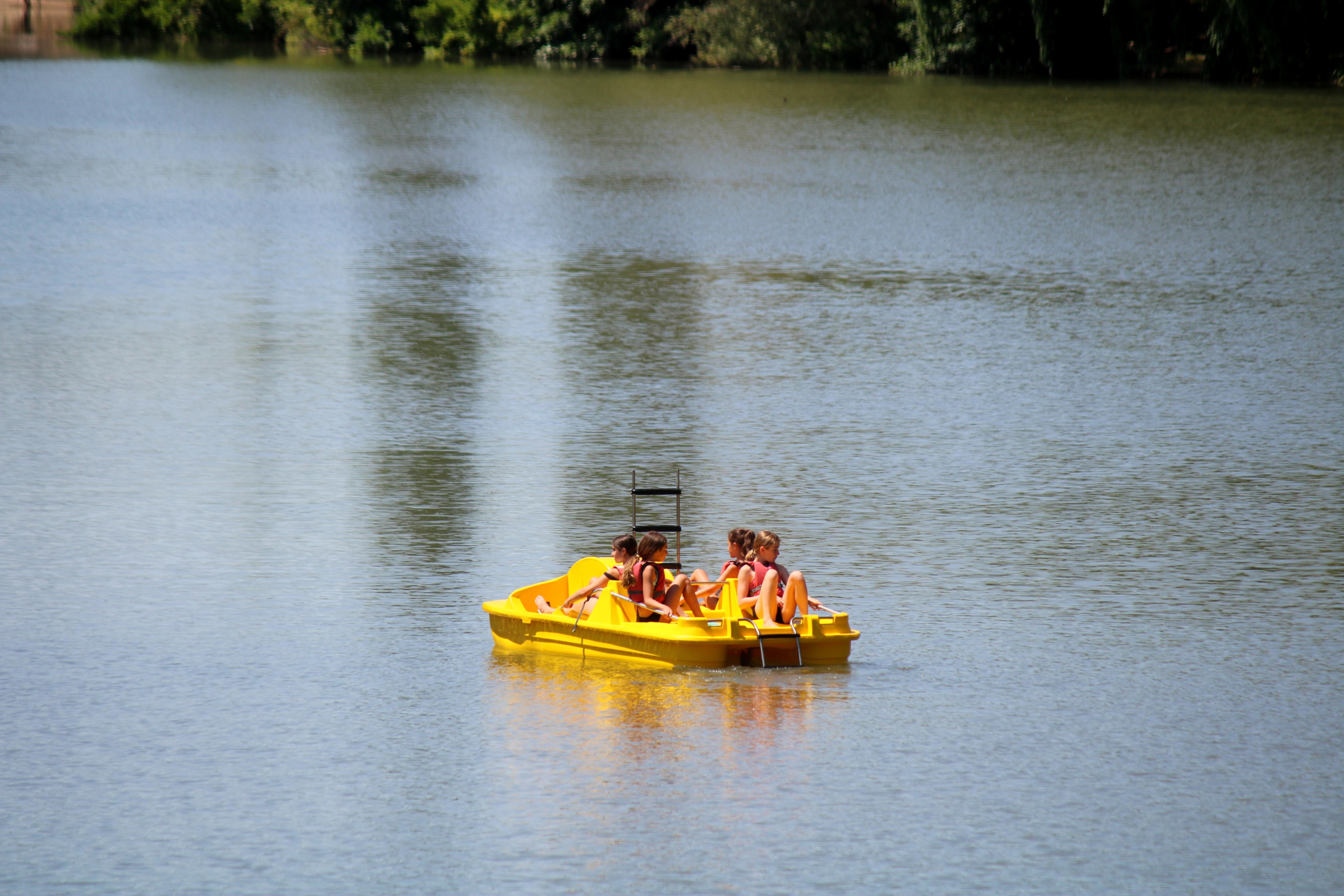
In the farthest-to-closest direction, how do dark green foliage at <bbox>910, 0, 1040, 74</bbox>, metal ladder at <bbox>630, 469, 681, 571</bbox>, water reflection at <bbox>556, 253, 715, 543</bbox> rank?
dark green foliage at <bbox>910, 0, 1040, 74</bbox>
water reflection at <bbox>556, 253, 715, 543</bbox>
metal ladder at <bbox>630, 469, 681, 571</bbox>

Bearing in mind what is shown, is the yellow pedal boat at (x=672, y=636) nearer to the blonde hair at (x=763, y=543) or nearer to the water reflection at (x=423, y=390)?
the blonde hair at (x=763, y=543)

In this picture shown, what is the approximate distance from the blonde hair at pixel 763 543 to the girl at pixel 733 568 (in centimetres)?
3

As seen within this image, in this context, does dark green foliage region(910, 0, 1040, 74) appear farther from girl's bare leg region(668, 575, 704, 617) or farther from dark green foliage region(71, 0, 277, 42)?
girl's bare leg region(668, 575, 704, 617)

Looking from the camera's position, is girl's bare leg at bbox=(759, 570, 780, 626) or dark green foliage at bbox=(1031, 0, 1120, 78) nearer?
girl's bare leg at bbox=(759, 570, 780, 626)

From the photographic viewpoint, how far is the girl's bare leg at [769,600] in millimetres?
7672

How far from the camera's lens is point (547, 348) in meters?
14.6

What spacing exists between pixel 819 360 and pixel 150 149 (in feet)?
63.8

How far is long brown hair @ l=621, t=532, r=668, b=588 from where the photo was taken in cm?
780

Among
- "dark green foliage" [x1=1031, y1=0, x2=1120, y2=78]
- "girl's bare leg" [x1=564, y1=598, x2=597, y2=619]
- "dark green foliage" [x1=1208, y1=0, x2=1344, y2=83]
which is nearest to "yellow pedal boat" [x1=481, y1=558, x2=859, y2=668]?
"girl's bare leg" [x1=564, y1=598, x2=597, y2=619]

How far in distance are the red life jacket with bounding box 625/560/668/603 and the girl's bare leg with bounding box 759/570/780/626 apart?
0.49m

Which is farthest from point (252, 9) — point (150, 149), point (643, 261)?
point (643, 261)

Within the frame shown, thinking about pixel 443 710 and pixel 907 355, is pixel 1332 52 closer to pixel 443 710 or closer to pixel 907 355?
pixel 907 355

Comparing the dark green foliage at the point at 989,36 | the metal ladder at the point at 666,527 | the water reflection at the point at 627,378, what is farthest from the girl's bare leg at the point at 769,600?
the dark green foliage at the point at 989,36

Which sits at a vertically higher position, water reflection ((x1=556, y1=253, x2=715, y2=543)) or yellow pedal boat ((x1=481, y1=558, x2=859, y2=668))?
water reflection ((x1=556, y1=253, x2=715, y2=543))
